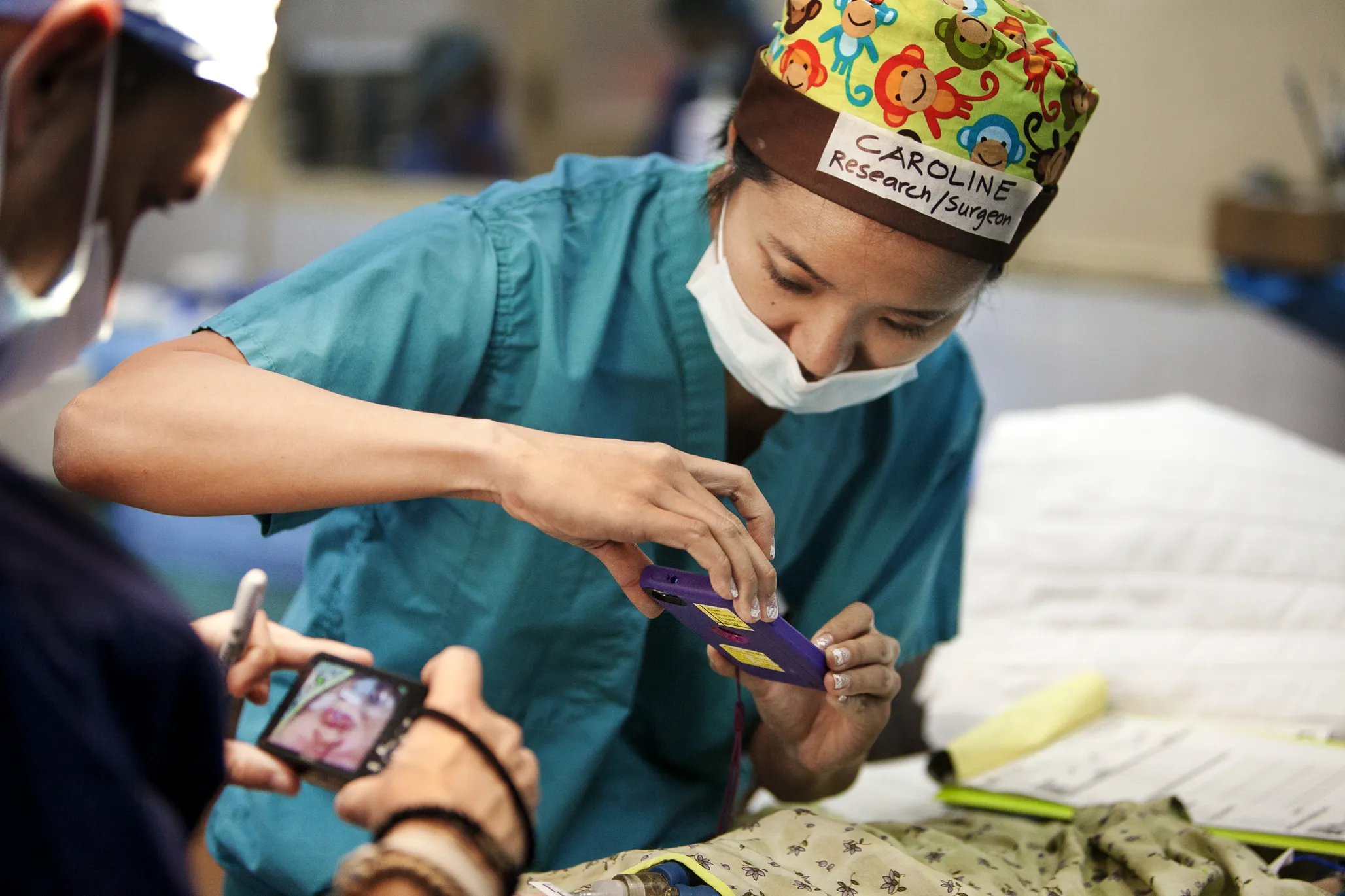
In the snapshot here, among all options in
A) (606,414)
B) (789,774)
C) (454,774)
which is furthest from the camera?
(789,774)

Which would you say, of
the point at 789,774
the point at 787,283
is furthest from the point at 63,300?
the point at 789,774

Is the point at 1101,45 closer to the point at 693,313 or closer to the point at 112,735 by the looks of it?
the point at 693,313

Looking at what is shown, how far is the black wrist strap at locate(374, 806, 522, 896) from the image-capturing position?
69 cm

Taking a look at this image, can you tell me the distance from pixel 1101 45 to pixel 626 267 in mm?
3109

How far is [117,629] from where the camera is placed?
598 millimetres

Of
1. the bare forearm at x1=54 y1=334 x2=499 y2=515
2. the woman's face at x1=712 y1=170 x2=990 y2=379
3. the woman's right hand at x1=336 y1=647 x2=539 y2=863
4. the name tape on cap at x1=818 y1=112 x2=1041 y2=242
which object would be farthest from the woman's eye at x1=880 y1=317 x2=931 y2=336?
the woman's right hand at x1=336 y1=647 x2=539 y2=863

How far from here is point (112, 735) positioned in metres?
0.58

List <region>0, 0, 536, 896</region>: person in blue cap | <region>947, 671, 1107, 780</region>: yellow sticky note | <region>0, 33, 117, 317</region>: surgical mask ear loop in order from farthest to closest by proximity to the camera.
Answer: <region>947, 671, 1107, 780</region>: yellow sticky note, <region>0, 33, 117, 317</region>: surgical mask ear loop, <region>0, 0, 536, 896</region>: person in blue cap

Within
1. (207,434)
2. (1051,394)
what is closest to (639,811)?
(207,434)

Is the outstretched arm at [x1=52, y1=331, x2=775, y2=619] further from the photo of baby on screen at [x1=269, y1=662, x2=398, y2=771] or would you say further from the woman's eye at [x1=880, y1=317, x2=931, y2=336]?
the woman's eye at [x1=880, y1=317, x2=931, y2=336]

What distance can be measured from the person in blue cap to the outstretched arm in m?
0.13

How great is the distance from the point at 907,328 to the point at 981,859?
581mm

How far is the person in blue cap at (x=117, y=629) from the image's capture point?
555 millimetres

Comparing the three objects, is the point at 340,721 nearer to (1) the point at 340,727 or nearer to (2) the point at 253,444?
(1) the point at 340,727
